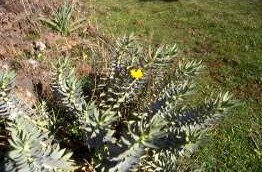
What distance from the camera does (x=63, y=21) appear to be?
931cm

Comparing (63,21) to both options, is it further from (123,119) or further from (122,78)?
(123,119)

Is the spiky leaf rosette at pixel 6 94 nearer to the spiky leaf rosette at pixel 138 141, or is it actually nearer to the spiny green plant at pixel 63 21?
the spiky leaf rosette at pixel 138 141

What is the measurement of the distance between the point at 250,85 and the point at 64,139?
400 centimetres

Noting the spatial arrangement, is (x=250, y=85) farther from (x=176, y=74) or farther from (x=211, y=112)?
(x=211, y=112)

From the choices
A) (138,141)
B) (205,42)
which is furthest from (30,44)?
(138,141)

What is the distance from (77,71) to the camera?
7.75 metres

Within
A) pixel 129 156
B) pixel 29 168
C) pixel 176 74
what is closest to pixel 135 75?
pixel 176 74

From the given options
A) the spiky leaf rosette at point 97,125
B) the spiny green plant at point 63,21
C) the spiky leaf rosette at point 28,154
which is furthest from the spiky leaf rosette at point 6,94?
the spiny green plant at point 63,21

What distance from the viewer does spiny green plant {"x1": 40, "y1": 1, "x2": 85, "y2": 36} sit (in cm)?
935

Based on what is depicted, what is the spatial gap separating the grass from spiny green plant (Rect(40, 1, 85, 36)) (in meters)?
0.79

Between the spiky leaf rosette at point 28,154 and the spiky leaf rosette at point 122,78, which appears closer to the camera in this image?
the spiky leaf rosette at point 28,154

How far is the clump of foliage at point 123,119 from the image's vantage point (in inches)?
169

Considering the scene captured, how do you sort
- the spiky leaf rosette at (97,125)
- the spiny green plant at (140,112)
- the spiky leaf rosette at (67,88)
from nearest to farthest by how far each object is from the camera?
the spiny green plant at (140,112)
the spiky leaf rosette at (97,125)
the spiky leaf rosette at (67,88)

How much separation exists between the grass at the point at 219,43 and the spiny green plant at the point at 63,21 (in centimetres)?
79
